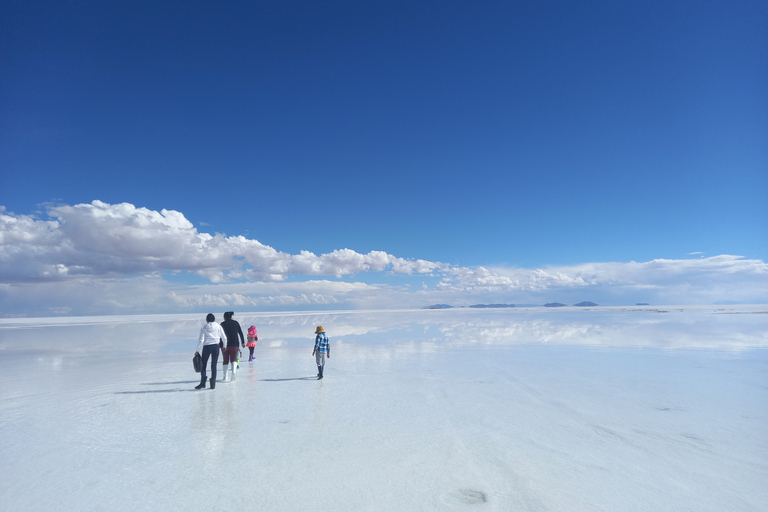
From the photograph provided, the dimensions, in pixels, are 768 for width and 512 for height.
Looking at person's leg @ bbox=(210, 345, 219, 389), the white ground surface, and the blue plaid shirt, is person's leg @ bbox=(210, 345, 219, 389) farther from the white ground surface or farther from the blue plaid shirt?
the blue plaid shirt

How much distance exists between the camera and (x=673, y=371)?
12.6 m

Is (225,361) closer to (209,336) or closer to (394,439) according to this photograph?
(209,336)

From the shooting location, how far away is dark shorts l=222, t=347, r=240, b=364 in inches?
484

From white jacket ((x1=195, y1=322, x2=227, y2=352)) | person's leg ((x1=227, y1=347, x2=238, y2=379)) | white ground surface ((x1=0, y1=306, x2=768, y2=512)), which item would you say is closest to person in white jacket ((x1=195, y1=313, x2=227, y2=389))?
A: white jacket ((x1=195, y1=322, x2=227, y2=352))

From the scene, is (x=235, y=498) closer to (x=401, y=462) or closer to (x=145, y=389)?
(x=401, y=462)

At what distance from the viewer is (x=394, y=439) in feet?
22.0

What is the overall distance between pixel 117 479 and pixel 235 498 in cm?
195

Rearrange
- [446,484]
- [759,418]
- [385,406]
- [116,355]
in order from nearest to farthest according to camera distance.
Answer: [446,484]
[759,418]
[385,406]
[116,355]

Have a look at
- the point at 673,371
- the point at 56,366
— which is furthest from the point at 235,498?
the point at 56,366

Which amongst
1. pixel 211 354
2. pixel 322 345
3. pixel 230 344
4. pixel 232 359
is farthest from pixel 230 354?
pixel 322 345

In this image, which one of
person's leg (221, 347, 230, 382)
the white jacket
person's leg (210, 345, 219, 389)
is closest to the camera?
person's leg (210, 345, 219, 389)

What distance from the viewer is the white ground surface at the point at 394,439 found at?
4.83 m

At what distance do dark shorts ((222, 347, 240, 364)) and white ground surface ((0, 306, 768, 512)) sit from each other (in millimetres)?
861

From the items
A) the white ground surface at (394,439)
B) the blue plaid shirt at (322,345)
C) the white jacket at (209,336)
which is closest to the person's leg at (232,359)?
the white ground surface at (394,439)
